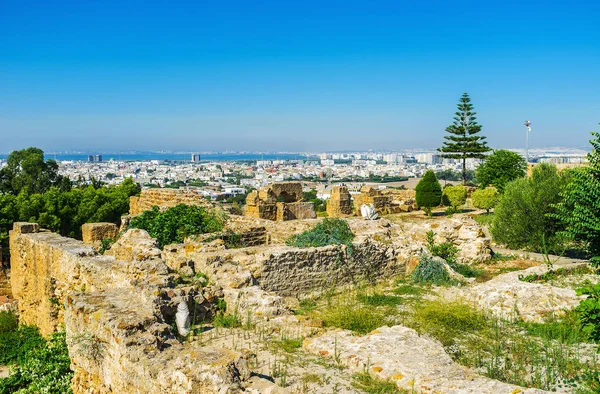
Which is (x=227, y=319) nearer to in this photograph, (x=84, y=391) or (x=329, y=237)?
(x=84, y=391)

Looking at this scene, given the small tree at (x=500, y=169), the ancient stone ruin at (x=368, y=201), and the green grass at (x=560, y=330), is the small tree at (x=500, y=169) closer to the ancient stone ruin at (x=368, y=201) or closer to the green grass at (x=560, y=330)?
the ancient stone ruin at (x=368, y=201)

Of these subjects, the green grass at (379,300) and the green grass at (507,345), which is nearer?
the green grass at (507,345)

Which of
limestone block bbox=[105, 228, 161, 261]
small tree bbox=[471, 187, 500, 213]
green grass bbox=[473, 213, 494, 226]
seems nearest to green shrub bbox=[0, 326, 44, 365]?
limestone block bbox=[105, 228, 161, 261]

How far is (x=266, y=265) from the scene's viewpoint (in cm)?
873

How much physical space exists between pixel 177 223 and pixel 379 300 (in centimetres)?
486

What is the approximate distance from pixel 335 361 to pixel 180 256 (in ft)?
14.7

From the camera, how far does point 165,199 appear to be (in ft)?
47.3

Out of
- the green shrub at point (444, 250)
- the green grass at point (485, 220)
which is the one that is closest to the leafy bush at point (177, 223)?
the green shrub at point (444, 250)

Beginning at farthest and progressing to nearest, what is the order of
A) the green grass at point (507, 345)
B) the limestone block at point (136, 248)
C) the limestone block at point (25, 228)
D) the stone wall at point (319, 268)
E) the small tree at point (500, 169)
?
the small tree at point (500, 169) < the limestone block at point (25, 228) < the stone wall at point (319, 268) < the limestone block at point (136, 248) < the green grass at point (507, 345)

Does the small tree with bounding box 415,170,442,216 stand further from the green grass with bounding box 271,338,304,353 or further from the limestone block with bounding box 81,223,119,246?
the green grass with bounding box 271,338,304,353

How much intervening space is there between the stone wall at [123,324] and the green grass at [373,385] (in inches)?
46.8

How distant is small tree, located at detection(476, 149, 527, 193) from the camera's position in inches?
1322

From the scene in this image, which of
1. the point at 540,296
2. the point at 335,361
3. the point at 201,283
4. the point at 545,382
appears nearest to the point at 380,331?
the point at 335,361

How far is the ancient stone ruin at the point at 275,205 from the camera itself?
16.0 m
